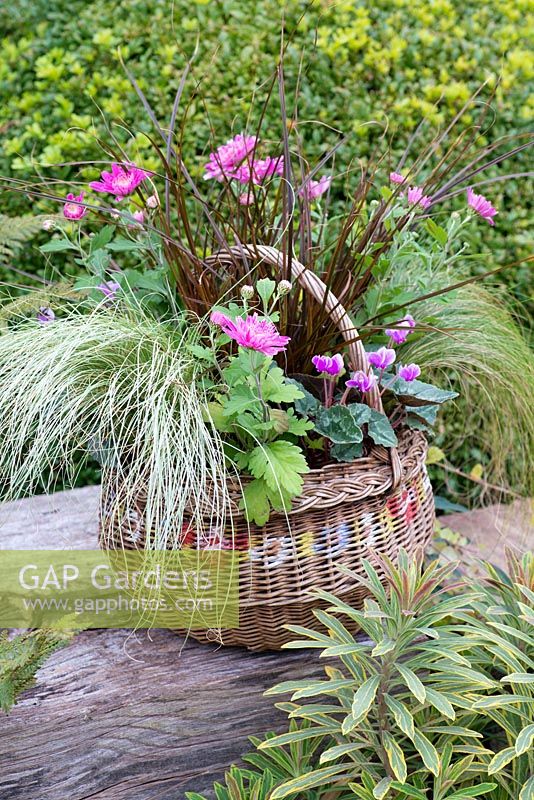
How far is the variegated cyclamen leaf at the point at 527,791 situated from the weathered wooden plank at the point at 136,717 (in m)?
0.45

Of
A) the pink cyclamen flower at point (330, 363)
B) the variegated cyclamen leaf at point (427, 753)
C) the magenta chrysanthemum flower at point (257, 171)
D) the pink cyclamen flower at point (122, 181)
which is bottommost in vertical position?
the variegated cyclamen leaf at point (427, 753)

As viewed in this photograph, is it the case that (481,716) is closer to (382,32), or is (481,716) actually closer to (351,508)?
(351,508)

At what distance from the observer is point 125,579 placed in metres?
1.35

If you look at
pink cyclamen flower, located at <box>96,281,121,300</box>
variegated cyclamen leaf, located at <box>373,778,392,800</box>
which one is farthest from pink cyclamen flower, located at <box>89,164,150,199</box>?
variegated cyclamen leaf, located at <box>373,778,392,800</box>

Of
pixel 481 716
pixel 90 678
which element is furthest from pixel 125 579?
pixel 481 716

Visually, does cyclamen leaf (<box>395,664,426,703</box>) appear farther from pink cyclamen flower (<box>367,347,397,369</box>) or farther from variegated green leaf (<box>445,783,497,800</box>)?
pink cyclamen flower (<box>367,347,397,369</box>)

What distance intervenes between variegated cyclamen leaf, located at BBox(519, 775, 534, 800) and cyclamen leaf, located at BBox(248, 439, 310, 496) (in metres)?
0.53

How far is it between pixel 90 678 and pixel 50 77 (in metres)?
1.96

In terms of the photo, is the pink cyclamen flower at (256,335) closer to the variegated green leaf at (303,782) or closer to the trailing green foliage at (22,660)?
the trailing green foliage at (22,660)

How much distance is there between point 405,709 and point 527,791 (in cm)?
21

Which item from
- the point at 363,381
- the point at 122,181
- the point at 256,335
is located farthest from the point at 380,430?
the point at 122,181

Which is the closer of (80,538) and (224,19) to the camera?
(80,538)

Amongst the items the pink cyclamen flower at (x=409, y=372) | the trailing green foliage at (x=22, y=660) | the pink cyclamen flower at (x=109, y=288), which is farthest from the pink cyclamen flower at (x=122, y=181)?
the trailing green foliage at (x=22, y=660)

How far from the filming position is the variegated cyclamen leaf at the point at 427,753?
999mm
